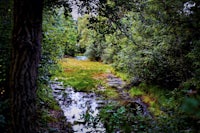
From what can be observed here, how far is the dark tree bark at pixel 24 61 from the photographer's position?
3.60 metres

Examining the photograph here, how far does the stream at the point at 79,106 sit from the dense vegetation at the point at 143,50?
0.53 metres

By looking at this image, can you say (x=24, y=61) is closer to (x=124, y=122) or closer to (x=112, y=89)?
(x=124, y=122)

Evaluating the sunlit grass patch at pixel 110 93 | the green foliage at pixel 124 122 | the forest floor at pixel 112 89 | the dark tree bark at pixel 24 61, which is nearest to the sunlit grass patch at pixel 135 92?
the forest floor at pixel 112 89

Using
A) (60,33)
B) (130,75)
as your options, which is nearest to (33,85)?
(60,33)

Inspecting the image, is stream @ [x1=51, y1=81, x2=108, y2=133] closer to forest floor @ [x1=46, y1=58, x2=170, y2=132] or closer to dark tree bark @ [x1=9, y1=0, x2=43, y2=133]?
forest floor @ [x1=46, y1=58, x2=170, y2=132]

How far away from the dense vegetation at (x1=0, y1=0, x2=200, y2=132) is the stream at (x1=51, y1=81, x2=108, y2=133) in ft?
1.73

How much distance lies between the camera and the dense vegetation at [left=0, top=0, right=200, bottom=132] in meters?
5.01

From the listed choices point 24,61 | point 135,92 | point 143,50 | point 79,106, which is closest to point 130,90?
point 135,92

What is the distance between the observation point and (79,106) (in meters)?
10.0

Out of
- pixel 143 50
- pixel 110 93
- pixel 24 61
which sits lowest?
pixel 110 93

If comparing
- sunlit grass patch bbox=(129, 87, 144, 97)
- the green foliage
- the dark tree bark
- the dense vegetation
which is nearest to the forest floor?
sunlit grass patch bbox=(129, 87, 144, 97)

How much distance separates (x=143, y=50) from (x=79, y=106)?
322cm

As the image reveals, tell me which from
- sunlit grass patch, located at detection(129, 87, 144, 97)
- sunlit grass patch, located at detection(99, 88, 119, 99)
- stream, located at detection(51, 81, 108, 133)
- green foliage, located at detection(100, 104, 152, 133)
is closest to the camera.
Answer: green foliage, located at detection(100, 104, 152, 133)

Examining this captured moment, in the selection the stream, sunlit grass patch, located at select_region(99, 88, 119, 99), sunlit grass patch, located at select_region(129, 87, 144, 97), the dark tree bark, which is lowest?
the stream
